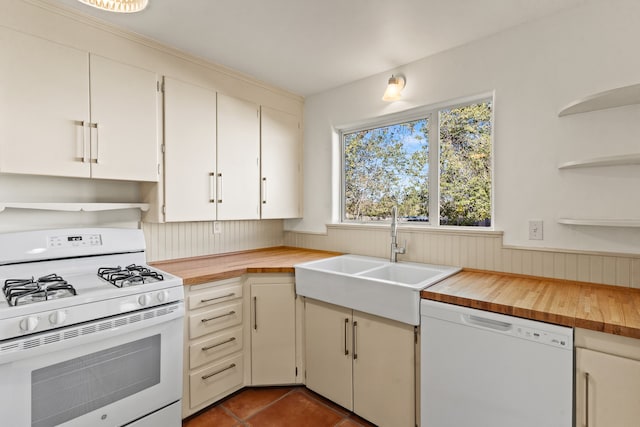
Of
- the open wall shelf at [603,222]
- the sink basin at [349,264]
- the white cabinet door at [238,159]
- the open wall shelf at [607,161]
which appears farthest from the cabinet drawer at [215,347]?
the open wall shelf at [607,161]

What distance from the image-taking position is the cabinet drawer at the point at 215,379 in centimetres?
189

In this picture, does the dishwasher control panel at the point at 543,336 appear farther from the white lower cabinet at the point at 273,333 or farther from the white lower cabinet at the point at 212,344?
the white lower cabinet at the point at 212,344

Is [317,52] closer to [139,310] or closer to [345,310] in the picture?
[345,310]

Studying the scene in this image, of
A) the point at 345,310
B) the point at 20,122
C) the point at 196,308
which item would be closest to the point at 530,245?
the point at 345,310

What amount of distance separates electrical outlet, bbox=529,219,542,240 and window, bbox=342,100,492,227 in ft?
0.87

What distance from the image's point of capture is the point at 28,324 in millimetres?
1213

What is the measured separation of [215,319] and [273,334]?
43 centimetres

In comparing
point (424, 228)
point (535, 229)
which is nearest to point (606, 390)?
point (535, 229)

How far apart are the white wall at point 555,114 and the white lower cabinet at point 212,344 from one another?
70.0 inches

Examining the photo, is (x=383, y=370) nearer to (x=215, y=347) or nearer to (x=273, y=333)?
(x=273, y=333)

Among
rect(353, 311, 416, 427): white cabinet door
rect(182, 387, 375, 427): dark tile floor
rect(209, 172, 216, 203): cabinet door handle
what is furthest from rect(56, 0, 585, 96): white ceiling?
rect(182, 387, 375, 427): dark tile floor

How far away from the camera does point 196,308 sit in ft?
6.22

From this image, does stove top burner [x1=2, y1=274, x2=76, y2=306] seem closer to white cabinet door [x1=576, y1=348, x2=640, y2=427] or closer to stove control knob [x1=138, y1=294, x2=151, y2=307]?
stove control knob [x1=138, y1=294, x2=151, y2=307]

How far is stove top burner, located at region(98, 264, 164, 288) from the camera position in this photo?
1585mm
